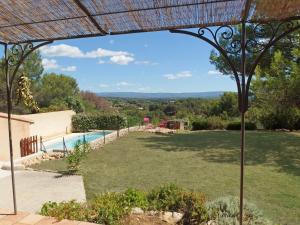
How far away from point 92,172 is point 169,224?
19.1ft

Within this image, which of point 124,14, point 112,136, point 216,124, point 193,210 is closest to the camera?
point 124,14

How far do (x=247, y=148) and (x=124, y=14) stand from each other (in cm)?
1147

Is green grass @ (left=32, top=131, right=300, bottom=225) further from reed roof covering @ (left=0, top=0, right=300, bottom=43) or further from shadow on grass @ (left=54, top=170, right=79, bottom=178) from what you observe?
reed roof covering @ (left=0, top=0, right=300, bottom=43)

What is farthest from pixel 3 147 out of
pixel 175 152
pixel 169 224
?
pixel 169 224

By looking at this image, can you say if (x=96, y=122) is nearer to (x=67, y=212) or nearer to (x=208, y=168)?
(x=208, y=168)

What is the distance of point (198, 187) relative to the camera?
780cm

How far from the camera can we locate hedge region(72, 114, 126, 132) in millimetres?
21250

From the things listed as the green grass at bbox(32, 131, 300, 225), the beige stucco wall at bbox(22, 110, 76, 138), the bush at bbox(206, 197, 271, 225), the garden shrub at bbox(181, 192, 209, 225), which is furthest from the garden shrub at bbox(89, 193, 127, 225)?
the beige stucco wall at bbox(22, 110, 76, 138)

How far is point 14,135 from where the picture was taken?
1199 centimetres

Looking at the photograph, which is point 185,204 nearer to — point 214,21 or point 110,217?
point 110,217

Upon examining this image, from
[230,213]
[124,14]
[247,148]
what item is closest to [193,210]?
[230,213]

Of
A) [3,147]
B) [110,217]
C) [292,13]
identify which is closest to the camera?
[292,13]

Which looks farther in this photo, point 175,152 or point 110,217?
point 175,152

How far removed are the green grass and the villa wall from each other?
1.64m
